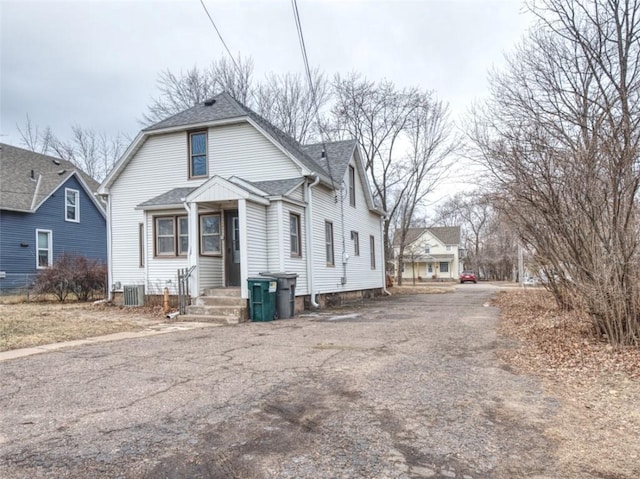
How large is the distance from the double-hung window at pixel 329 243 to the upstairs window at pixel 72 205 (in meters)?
14.2

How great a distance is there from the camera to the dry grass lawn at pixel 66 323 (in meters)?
7.89

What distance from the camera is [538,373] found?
549cm

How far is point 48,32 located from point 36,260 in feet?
43.0

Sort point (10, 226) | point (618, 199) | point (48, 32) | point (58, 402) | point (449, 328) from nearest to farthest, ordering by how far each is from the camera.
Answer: point (58, 402)
point (618, 199)
point (449, 328)
point (48, 32)
point (10, 226)

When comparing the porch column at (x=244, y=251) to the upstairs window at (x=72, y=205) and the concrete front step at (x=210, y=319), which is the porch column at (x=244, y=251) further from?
the upstairs window at (x=72, y=205)

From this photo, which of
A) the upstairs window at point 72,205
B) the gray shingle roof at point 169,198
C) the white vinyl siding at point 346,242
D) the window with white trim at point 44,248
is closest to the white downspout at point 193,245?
the gray shingle roof at point 169,198

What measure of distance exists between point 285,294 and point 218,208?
3.44 meters

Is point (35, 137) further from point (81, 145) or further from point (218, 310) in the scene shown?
point (218, 310)

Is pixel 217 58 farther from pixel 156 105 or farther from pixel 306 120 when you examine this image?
pixel 306 120

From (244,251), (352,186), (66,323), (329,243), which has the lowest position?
(66,323)

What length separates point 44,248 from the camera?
20656mm

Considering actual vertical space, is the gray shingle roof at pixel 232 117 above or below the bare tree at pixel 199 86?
below

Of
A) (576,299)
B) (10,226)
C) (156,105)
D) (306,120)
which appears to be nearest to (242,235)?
(576,299)

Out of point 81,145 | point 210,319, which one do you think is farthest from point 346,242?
point 81,145
